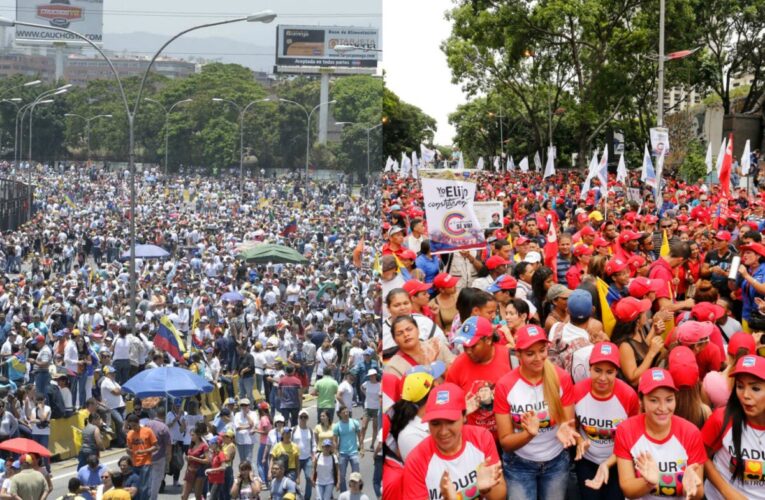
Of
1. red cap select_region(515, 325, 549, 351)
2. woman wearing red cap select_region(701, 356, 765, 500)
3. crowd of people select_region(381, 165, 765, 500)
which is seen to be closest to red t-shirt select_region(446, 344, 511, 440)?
crowd of people select_region(381, 165, 765, 500)

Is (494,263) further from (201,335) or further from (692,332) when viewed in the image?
(692,332)

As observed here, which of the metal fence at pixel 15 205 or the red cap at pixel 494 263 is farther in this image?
the metal fence at pixel 15 205

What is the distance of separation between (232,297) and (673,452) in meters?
4.16

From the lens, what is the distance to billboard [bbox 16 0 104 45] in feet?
26.8

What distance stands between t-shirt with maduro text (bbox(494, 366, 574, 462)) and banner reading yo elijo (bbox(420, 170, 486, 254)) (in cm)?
332

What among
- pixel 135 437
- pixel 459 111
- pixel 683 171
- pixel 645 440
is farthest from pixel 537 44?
pixel 459 111

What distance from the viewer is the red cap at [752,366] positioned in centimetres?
448

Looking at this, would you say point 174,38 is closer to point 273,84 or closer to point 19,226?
point 273,84

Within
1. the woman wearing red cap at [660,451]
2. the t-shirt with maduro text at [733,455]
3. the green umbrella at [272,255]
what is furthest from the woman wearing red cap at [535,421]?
the green umbrella at [272,255]

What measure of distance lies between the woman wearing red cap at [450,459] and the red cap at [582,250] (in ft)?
16.3

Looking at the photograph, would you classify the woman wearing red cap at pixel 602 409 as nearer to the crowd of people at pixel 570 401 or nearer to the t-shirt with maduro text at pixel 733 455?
the crowd of people at pixel 570 401

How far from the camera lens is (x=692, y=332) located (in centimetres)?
548

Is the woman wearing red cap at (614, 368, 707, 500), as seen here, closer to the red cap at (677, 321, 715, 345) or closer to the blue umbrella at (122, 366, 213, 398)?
the red cap at (677, 321, 715, 345)

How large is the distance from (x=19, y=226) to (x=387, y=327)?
7.18m
